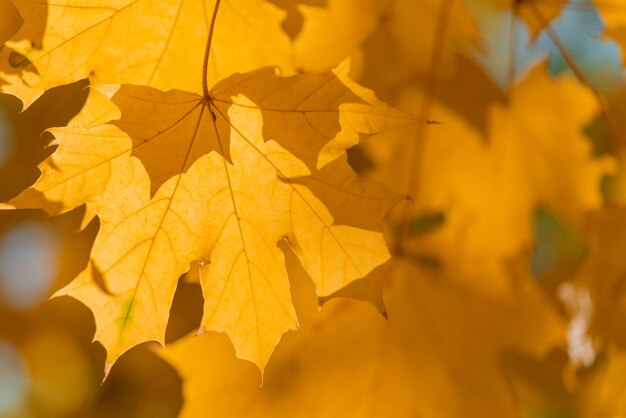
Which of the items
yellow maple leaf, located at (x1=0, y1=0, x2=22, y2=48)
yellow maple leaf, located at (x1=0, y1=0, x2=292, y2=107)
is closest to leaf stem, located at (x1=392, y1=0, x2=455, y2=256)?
yellow maple leaf, located at (x1=0, y1=0, x2=292, y2=107)

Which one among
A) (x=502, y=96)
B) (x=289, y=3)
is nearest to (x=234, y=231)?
(x=289, y=3)

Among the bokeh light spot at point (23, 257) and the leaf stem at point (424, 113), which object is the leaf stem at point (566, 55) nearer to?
the leaf stem at point (424, 113)

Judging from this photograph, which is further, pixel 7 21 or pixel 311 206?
pixel 7 21

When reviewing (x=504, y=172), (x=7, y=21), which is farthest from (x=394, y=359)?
(x=7, y=21)

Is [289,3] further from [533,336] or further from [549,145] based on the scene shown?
[533,336]

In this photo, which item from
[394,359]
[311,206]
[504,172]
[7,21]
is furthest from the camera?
[504,172]

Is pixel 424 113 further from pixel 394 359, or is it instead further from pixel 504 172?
pixel 394 359

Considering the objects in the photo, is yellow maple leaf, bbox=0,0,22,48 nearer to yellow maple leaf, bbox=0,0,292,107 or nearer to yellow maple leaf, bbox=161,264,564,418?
yellow maple leaf, bbox=0,0,292,107

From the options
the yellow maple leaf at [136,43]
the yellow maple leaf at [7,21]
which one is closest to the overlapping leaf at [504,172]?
the yellow maple leaf at [136,43]
